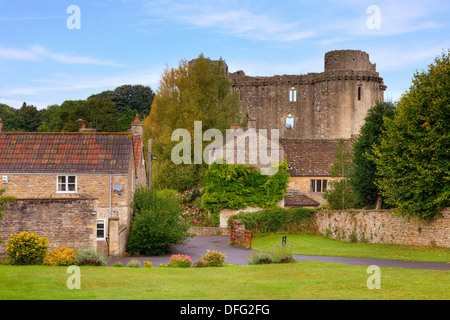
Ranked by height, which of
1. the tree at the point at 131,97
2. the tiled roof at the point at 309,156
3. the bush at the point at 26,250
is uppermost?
the tree at the point at 131,97

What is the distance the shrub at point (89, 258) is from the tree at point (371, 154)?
27.2 m

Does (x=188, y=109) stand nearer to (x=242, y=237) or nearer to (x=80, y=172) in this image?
(x=242, y=237)

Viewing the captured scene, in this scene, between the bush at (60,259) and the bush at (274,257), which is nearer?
the bush at (60,259)

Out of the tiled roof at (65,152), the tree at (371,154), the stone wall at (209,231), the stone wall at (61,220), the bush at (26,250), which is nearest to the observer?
the bush at (26,250)

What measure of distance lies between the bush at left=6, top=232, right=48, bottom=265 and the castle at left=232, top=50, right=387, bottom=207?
66.6 meters

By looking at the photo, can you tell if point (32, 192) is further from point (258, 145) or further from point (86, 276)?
point (258, 145)

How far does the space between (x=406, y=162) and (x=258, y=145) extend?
19.9m

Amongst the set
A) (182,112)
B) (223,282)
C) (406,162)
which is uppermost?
(182,112)

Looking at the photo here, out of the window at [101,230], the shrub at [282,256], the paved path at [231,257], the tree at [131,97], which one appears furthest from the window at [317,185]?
the tree at [131,97]

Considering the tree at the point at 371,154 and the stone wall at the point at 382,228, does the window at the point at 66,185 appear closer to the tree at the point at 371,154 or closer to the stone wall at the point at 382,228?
the stone wall at the point at 382,228

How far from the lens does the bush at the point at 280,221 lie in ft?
157

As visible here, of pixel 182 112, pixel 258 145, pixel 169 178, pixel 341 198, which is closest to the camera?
pixel 341 198

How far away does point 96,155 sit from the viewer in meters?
37.1
